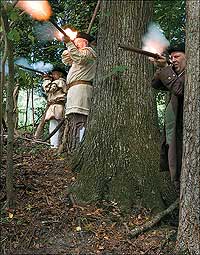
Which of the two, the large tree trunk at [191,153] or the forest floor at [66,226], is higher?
the large tree trunk at [191,153]

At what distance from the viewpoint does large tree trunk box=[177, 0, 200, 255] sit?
3412mm

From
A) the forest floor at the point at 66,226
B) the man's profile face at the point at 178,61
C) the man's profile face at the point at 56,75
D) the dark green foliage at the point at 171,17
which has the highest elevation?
the dark green foliage at the point at 171,17

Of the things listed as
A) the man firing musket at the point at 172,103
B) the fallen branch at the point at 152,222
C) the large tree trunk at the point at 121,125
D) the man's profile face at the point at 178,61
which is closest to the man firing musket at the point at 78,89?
the large tree trunk at the point at 121,125

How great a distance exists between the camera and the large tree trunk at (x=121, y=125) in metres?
4.34

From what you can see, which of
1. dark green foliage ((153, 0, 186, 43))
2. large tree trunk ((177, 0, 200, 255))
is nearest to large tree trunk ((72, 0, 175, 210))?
large tree trunk ((177, 0, 200, 255))

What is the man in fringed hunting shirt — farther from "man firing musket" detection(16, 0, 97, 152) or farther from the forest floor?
the forest floor

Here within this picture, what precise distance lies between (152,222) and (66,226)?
2.57 ft

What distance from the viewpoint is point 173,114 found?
4082mm

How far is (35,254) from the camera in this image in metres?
3.58

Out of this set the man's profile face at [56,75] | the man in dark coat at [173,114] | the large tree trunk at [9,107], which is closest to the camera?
the large tree trunk at [9,107]

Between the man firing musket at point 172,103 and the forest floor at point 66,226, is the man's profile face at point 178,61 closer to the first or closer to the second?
the man firing musket at point 172,103

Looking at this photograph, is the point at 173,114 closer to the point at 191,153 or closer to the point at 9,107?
the point at 191,153

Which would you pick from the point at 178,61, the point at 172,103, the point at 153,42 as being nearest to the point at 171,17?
the point at 153,42

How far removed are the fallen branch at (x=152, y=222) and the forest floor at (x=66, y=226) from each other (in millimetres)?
44
